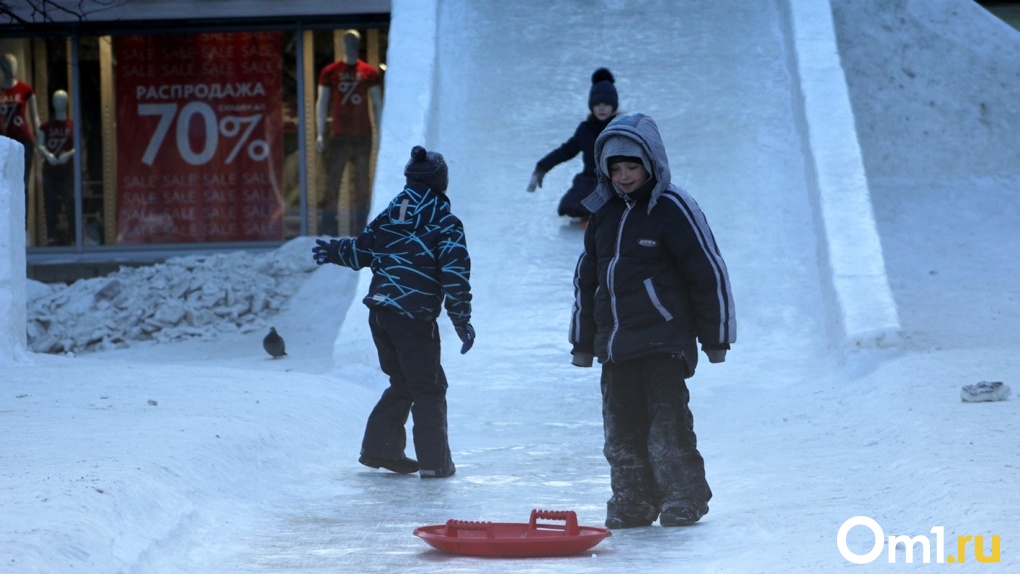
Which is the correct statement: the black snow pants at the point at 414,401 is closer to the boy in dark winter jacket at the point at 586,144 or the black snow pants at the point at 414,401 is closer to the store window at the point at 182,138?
the boy in dark winter jacket at the point at 586,144

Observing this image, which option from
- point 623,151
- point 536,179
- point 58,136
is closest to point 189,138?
point 58,136

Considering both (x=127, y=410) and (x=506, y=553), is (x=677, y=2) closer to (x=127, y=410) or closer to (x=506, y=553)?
(x=127, y=410)

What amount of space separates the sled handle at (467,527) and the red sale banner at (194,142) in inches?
517

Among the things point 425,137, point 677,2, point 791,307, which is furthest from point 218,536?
point 677,2

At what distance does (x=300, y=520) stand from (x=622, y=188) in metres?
1.86

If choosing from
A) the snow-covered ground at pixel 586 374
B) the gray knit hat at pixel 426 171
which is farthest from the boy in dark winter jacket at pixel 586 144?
the gray knit hat at pixel 426 171

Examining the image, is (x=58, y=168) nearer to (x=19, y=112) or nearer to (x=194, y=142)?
(x=19, y=112)

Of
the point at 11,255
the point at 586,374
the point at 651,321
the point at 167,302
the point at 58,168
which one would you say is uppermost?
the point at 58,168

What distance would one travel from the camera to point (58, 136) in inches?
714

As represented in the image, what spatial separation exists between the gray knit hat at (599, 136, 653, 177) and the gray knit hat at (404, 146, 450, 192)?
1.60 meters

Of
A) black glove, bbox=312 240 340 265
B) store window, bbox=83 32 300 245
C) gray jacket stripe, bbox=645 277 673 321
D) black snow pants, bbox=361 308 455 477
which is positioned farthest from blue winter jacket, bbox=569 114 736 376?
store window, bbox=83 32 300 245

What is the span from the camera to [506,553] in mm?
5238

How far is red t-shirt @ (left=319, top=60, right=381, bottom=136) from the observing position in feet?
57.9
